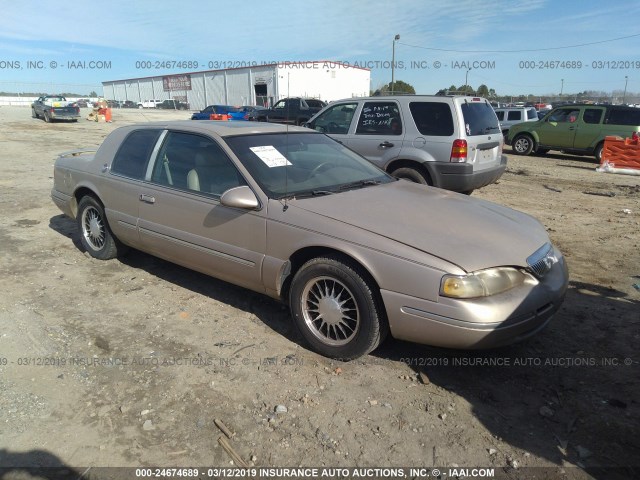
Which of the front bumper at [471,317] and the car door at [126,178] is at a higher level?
the car door at [126,178]

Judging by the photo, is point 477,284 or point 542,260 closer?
point 477,284

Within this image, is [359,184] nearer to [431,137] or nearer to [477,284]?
[477,284]

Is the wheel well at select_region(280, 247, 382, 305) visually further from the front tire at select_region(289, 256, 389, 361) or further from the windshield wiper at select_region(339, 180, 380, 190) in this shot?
the windshield wiper at select_region(339, 180, 380, 190)

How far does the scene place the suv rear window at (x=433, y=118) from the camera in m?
7.00

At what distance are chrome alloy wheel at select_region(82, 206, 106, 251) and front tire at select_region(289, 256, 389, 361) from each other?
2.80 meters

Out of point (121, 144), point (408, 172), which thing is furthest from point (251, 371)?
point (408, 172)

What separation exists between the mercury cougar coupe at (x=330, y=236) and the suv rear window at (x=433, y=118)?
2.86 metres

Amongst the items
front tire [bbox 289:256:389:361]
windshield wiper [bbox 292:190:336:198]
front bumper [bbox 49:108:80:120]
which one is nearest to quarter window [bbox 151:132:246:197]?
windshield wiper [bbox 292:190:336:198]

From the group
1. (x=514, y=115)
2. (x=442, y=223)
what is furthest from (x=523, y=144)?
(x=442, y=223)

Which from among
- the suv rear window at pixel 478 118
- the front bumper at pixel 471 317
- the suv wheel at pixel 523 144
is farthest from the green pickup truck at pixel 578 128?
the front bumper at pixel 471 317

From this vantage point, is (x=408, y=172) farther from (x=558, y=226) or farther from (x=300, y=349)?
(x=300, y=349)

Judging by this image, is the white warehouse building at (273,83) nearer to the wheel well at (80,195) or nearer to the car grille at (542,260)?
the wheel well at (80,195)

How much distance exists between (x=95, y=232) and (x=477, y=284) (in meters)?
4.19

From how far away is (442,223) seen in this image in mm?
3299
